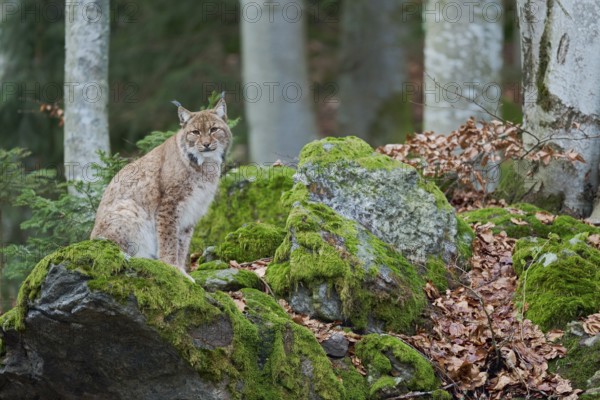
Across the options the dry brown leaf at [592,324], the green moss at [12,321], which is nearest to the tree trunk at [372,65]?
the dry brown leaf at [592,324]

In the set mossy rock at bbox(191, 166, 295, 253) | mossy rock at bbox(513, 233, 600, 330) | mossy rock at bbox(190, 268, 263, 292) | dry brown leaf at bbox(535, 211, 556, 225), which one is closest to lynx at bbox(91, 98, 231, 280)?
mossy rock at bbox(190, 268, 263, 292)

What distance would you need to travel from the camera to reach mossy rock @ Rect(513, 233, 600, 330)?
7672 mm

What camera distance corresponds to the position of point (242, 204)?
33.0ft

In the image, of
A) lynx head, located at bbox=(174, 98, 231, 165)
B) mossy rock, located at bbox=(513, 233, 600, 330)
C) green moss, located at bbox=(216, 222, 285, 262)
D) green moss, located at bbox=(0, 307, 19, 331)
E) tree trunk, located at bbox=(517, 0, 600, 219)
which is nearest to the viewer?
green moss, located at bbox=(0, 307, 19, 331)

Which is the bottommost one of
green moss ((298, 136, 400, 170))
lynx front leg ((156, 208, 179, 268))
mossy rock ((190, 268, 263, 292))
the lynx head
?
mossy rock ((190, 268, 263, 292))

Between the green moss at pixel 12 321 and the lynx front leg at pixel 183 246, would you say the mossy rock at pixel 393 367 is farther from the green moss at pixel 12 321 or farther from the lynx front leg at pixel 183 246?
the green moss at pixel 12 321

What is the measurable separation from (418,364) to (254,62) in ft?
38.9

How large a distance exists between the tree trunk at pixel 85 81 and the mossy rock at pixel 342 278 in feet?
15.6

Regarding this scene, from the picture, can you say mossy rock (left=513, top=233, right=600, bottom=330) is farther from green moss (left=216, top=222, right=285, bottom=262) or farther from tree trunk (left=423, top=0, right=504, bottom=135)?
tree trunk (left=423, top=0, right=504, bottom=135)

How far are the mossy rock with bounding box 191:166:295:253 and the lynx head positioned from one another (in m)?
1.22

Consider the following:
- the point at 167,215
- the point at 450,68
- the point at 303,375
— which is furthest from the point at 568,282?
the point at 450,68

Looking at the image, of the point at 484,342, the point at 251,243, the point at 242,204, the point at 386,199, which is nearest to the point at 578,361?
the point at 484,342

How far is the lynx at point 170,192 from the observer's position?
811 cm

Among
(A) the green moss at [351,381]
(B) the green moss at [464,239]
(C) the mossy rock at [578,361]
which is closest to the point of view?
(A) the green moss at [351,381]
